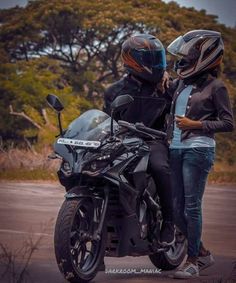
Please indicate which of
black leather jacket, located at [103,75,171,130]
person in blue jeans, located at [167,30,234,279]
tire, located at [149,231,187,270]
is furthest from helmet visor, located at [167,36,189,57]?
tire, located at [149,231,187,270]

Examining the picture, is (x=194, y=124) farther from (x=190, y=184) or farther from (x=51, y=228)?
(x=51, y=228)

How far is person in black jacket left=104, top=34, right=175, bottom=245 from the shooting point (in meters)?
6.51

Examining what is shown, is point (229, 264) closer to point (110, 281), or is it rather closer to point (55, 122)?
point (110, 281)

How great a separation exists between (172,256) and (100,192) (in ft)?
3.36

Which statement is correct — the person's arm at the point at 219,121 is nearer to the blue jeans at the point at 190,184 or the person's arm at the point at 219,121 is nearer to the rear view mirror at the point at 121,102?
the blue jeans at the point at 190,184

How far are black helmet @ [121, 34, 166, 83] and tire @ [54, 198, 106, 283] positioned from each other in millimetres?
1007

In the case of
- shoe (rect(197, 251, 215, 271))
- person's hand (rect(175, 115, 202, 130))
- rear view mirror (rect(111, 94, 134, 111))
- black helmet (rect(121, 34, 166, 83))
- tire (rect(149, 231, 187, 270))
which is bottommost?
tire (rect(149, 231, 187, 270))

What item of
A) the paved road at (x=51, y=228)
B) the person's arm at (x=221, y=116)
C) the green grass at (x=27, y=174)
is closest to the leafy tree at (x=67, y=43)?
the green grass at (x=27, y=174)

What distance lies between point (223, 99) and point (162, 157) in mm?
544

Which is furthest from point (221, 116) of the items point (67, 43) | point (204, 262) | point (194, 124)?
point (67, 43)

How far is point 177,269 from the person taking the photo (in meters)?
6.59

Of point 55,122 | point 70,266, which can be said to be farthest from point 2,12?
point 70,266

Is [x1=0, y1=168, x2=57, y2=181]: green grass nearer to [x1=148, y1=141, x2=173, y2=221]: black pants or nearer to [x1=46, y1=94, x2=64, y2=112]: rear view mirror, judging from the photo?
[x1=148, y1=141, x2=173, y2=221]: black pants

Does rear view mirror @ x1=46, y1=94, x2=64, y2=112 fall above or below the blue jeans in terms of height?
above
